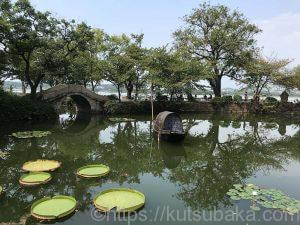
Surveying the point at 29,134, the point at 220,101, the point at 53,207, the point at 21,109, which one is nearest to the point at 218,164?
the point at 53,207

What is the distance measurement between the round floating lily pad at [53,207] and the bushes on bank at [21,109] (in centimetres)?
1994

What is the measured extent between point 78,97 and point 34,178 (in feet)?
89.0

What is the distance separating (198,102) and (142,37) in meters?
11.8

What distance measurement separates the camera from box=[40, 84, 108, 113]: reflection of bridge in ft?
112

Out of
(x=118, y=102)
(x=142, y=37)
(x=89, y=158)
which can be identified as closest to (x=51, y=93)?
(x=118, y=102)

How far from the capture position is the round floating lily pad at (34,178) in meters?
12.7

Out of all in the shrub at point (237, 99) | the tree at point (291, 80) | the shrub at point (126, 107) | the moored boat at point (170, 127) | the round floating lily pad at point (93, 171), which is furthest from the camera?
the shrub at point (237, 99)

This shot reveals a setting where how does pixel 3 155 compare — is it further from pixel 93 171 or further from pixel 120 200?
pixel 120 200

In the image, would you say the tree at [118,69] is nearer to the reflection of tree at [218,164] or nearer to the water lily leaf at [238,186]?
the reflection of tree at [218,164]

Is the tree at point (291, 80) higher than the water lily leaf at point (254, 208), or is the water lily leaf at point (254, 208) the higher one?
the tree at point (291, 80)

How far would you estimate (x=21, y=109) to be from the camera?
29469mm

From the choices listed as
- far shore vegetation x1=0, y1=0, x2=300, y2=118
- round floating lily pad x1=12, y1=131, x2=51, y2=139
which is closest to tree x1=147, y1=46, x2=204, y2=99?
far shore vegetation x1=0, y1=0, x2=300, y2=118

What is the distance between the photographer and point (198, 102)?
145 feet

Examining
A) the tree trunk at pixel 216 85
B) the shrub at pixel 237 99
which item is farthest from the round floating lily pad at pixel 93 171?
the tree trunk at pixel 216 85
